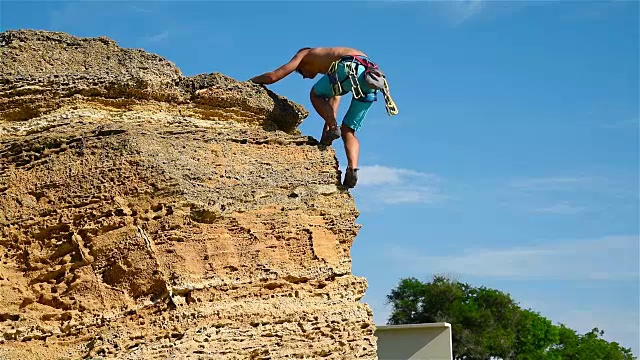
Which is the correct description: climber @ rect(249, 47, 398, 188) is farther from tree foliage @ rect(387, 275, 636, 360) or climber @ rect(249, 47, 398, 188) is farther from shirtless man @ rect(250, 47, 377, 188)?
tree foliage @ rect(387, 275, 636, 360)

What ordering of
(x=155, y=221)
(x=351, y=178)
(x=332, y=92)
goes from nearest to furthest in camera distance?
1. (x=155, y=221)
2. (x=351, y=178)
3. (x=332, y=92)

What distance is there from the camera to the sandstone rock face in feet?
29.5

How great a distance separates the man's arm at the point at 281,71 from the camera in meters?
11.2

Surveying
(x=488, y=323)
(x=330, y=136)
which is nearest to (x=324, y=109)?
(x=330, y=136)

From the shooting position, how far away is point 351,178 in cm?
1042

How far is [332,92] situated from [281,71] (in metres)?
0.73

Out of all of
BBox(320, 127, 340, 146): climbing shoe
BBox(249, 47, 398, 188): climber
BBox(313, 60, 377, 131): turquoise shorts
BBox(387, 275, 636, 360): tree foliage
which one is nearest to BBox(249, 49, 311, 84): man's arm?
BBox(249, 47, 398, 188): climber

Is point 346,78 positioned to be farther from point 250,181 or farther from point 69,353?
point 69,353

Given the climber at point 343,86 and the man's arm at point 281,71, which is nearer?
the climber at point 343,86

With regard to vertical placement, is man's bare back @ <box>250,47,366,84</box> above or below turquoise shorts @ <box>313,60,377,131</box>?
above

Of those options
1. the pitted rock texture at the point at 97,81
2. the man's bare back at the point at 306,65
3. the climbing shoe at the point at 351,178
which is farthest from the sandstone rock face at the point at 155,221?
the man's bare back at the point at 306,65

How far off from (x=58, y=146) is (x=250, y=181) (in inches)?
82.3

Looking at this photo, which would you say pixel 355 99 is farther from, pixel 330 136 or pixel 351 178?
pixel 351 178

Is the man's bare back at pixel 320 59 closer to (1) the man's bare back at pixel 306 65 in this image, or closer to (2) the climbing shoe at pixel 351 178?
(1) the man's bare back at pixel 306 65
